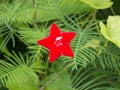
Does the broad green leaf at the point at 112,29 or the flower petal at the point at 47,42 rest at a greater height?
the flower petal at the point at 47,42

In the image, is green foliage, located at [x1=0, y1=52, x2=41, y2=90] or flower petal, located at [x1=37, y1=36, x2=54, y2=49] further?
green foliage, located at [x1=0, y1=52, x2=41, y2=90]

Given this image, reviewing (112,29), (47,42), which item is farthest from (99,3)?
(47,42)

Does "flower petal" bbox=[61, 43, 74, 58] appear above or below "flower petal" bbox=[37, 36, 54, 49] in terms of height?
below

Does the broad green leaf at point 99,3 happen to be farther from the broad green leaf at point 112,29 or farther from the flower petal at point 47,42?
the flower petal at point 47,42

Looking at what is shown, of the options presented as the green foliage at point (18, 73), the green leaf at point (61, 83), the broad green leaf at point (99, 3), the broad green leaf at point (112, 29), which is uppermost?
the broad green leaf at point (99, 3)

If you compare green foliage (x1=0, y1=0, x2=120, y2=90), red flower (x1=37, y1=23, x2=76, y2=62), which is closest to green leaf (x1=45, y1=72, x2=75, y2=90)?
green foliage (x1=0, y1=0, x2=120, y2=90)

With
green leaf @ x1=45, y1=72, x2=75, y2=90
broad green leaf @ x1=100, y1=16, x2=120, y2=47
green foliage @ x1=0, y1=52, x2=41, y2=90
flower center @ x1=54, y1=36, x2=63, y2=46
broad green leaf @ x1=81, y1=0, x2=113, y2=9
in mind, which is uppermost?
broad green leaf @ x1=81, y1=0, x2=113, y2=9

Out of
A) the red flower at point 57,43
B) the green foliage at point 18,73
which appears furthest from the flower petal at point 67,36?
the green foliage at point 18,73

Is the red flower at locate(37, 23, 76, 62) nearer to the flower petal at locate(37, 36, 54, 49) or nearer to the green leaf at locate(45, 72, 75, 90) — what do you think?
the flower petal at locate(37, 36, 54, 49)
